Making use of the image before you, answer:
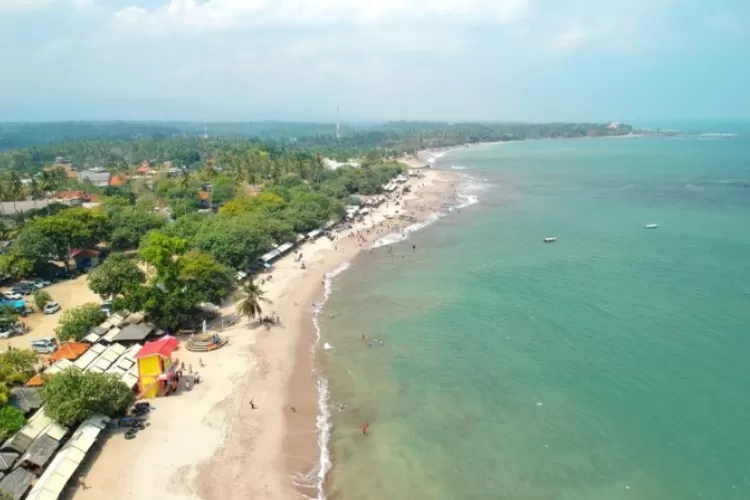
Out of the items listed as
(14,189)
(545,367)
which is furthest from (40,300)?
(14,189)

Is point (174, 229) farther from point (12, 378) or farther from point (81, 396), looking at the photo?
point (81, 396)

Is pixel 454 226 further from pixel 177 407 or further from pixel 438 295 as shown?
pixel 177 407

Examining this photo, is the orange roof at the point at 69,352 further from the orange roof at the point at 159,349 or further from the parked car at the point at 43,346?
the orange roof at the point at 159,349

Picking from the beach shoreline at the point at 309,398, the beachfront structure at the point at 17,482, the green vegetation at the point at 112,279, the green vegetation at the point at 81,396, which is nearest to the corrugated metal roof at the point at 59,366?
the green vegetation at the point at 81,396

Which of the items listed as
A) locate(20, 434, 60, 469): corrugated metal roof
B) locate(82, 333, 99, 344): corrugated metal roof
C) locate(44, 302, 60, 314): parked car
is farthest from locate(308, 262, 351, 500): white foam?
locate(44, 302, 60, 314): parked car

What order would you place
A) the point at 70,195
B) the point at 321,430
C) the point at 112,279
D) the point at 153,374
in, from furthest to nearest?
the point at 70,195 → the point at 112,279 → the point at 153,374 → the point at 321,430

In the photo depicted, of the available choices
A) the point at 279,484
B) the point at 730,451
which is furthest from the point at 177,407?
the point at 730,451

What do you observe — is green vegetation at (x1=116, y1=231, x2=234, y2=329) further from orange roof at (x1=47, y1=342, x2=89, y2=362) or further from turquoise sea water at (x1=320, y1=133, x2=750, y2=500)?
turquoise sea water at (x1=320, y1=133, x2=750, y2=500)
